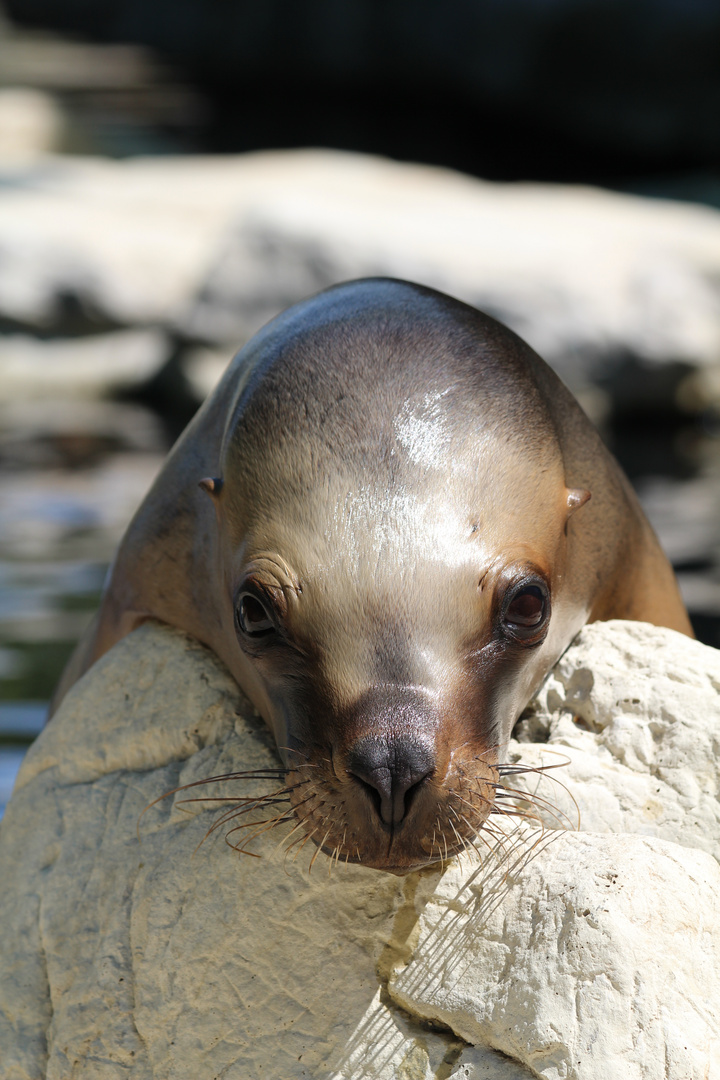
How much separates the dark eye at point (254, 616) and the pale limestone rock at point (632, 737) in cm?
76

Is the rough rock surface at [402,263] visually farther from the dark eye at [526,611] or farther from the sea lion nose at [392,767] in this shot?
the sea lion nose at [392,767]

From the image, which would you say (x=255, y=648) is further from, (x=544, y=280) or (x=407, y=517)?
(x=544, y=280)

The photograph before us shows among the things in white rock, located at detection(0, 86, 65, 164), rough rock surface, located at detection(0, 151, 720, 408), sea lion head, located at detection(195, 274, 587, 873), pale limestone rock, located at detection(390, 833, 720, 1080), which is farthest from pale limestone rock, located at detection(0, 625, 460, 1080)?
white rock, located at detection(0, 86, 65, 164)

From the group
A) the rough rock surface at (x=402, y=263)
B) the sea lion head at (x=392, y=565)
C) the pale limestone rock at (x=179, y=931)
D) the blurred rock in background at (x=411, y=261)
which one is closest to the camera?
the sea lion head at (x=392, y=565)

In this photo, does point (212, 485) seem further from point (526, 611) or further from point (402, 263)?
point (402, 263)

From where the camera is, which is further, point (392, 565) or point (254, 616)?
→ point (254, 616)

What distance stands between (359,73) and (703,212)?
14.2m

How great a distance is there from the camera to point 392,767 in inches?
117

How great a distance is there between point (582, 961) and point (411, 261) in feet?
33.7

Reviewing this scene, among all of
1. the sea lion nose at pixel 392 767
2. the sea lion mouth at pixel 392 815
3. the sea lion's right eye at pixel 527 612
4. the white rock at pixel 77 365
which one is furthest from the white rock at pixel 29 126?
the sea lion nose at pixel 392 767

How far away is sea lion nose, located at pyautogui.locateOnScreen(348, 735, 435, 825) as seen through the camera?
117 inches

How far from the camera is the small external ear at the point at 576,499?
3820 mm

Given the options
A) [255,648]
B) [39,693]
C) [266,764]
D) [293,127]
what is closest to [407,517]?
[255,648]

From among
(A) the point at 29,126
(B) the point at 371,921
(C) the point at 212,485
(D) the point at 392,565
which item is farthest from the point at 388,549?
(A) the point at 29,126
